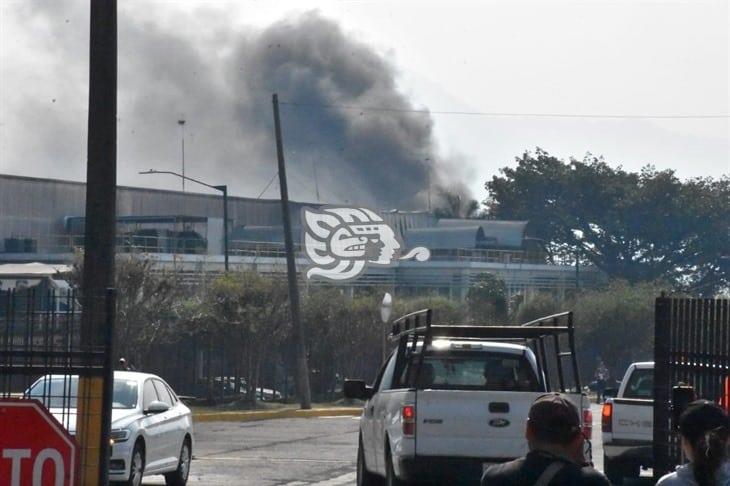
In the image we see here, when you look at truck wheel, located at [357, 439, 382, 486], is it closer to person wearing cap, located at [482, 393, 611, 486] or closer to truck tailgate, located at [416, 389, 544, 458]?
truck tailgate, located at [416, 389, 544, 458]

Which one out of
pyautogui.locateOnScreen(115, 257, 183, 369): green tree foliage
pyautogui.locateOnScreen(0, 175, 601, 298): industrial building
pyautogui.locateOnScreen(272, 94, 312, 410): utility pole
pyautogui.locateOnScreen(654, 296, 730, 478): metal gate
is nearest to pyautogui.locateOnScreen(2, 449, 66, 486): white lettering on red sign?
pyautogui.locateOnScreen(654, 296, 730, 478): metal gate

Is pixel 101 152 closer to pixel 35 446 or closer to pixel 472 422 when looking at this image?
pixel 35 446

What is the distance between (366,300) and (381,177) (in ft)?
236

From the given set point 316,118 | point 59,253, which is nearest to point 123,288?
point 59,253

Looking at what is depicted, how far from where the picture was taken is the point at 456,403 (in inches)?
519

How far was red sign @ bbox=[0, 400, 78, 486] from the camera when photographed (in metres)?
7.37

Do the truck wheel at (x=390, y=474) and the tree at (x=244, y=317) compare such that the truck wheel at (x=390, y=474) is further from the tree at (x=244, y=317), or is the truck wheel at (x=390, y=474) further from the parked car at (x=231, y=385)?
the parked car at (x=231, y=385)

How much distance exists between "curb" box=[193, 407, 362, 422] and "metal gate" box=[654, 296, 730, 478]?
23.9m

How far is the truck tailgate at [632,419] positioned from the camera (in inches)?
682

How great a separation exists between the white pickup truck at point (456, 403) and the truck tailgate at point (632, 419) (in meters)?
3.32

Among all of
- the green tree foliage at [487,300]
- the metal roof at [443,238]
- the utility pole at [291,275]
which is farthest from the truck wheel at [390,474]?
the metal roof at [443,238]

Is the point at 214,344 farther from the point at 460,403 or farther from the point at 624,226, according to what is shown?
the point at 624,226

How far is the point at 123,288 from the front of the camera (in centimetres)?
3531
